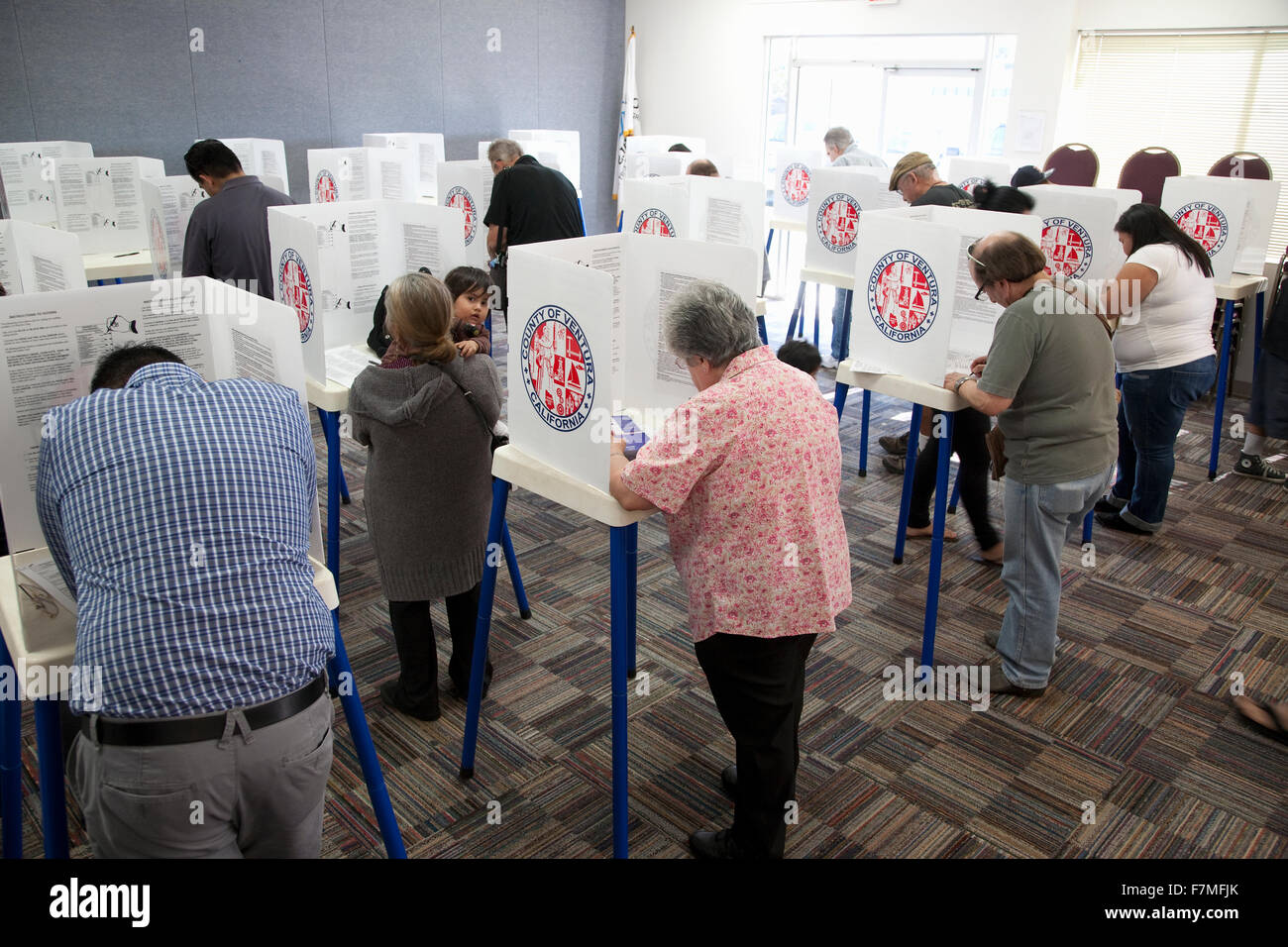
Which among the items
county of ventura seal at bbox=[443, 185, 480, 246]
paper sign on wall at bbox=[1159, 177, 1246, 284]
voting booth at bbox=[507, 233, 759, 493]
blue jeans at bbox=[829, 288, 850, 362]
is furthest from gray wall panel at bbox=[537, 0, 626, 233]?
voting booth at bbox=[507, 233, 759, 493]

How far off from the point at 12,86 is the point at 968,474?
21.5 feet

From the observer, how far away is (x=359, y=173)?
6.15 metres

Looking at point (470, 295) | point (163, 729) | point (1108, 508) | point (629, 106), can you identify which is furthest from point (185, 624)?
point (629, 106)

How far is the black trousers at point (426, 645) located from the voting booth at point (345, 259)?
2.78ft

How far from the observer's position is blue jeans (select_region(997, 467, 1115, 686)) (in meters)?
2.67

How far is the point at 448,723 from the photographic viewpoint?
2.74 metres

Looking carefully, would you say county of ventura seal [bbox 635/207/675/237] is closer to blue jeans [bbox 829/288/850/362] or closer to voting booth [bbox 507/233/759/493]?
blue jeans [bbox 829/288/850/362]

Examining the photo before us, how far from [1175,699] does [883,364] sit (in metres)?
1.38

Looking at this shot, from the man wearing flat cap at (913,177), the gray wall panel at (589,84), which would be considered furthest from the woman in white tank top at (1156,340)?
the gray wall panel at (589,84)

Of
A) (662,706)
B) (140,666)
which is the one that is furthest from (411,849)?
(140,666)

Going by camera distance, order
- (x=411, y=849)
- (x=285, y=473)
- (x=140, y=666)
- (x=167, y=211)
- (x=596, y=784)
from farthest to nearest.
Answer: (x=167, y=211) < (x=596, y=784) < (x=411, y=849) < (x=285, y=473) < (x=140, y=666)

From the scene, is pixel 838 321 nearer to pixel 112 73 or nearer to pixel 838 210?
pixel 838 210

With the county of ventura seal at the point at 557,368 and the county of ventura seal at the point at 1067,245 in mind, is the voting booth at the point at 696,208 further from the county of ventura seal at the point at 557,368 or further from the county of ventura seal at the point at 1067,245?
the county of ventura seal at the point at 557,368

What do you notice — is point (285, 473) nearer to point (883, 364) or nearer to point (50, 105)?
point (883, 364)
